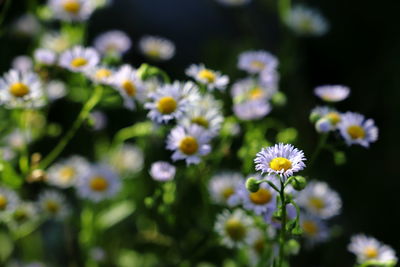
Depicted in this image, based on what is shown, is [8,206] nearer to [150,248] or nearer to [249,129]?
[150,248]

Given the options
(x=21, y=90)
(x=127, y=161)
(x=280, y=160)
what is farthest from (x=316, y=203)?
(x=21, y=90)

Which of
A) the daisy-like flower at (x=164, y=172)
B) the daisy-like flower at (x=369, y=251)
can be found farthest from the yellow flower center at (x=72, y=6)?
the daisy-like flower at (x=369, y=251)

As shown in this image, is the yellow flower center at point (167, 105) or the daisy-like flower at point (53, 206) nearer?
the yellow flower center at point (167, 105)

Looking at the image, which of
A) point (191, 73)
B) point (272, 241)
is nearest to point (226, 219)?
point (272, 241)

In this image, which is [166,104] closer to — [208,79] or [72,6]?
[208,79]

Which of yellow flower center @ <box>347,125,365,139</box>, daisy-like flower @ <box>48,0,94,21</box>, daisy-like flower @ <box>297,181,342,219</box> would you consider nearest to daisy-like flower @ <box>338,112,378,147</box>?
yellow flower center @ <box>347,125,365,139</box>

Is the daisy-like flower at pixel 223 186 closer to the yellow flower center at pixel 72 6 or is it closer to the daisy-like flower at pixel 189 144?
the daisy-like flower at pixel 189 144
